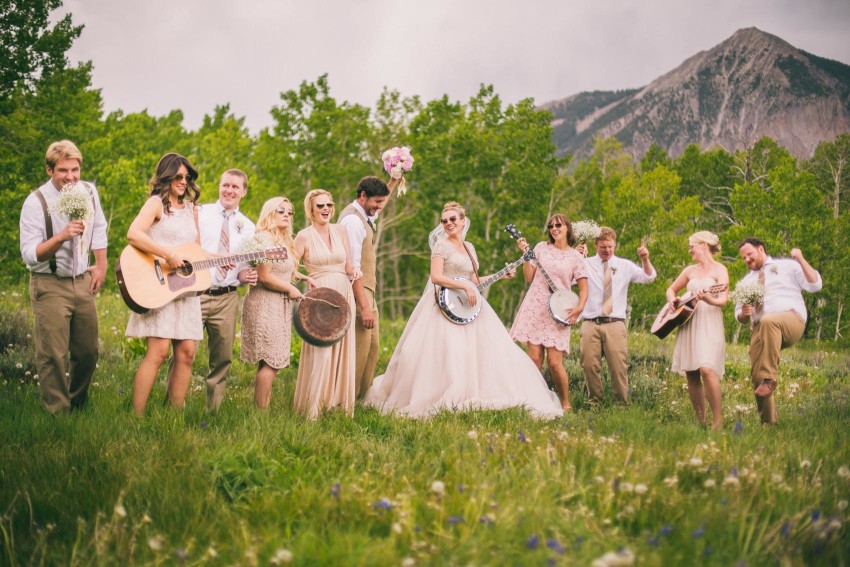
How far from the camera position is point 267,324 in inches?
268

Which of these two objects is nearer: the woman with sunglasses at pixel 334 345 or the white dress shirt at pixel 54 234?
the white dress shirt at pixel 54 234

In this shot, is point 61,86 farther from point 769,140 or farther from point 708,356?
point 769,140

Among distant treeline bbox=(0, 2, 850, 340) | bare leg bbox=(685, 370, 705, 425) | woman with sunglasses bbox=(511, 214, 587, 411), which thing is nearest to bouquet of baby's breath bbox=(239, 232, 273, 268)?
woman with sunglasses bbox=(511, 214, 587, 411)

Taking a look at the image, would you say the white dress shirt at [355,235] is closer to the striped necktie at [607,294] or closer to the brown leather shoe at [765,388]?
the striped necktie at [607,294]

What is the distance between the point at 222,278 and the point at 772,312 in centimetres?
603

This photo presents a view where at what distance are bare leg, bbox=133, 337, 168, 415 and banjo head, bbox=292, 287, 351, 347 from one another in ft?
4.11

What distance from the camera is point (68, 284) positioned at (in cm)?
612

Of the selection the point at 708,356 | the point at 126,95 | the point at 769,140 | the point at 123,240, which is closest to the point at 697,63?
the point at 769,140

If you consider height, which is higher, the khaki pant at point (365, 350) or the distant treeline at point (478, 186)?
the distant treeline at point (478, 186)

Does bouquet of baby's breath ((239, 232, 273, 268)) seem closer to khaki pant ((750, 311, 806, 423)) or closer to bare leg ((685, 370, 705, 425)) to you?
bare leg ((685, 370, 705, 425))

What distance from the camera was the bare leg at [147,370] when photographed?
5.99 m

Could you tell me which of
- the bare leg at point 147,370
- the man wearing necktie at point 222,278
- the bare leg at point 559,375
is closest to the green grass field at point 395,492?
the bare leg at point 147,370

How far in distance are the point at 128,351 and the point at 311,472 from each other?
6890mm

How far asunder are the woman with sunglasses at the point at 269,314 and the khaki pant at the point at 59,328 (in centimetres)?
145
